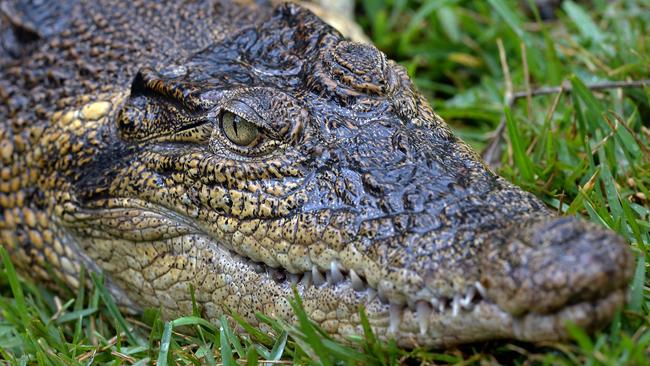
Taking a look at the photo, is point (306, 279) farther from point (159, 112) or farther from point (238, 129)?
point (159, 112)

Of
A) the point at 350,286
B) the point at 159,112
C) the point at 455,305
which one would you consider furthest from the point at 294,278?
the point at 159,112

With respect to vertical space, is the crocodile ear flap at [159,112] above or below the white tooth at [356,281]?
above

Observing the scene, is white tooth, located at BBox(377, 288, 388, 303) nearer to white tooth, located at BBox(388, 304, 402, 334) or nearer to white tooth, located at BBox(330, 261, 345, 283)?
white tooth, located at BBox(388, 304, 402, 334)

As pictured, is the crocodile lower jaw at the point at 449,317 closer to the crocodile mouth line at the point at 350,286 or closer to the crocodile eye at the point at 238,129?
the crocodile mouth line at the point at 350,286

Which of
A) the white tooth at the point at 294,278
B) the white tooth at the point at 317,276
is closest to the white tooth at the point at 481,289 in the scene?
the white tooth at the point at 317,276

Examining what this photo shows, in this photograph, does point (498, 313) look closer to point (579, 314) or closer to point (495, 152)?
point (579, 314)

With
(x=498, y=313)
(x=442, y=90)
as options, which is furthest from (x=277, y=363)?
(x=442, y=90)

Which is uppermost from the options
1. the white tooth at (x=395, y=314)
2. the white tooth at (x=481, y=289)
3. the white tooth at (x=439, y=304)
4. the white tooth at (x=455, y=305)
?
the white tooth at (x=481, y=289)
